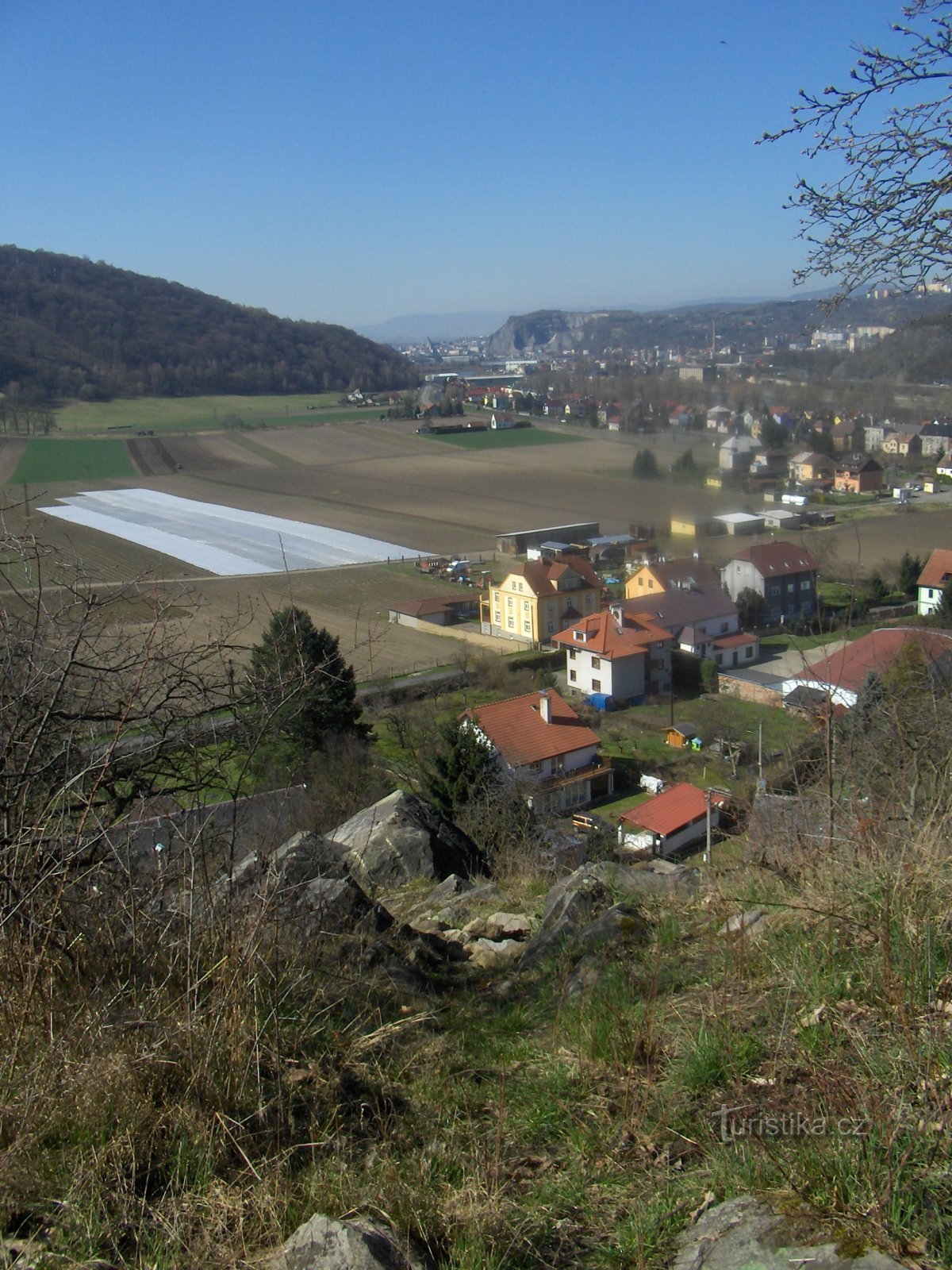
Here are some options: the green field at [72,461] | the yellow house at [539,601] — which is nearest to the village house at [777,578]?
the yellow house at [539,601]

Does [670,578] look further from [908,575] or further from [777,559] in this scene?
[908,575]

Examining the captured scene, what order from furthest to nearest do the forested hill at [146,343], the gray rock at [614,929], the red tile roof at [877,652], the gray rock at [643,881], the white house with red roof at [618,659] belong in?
the forested hill at [146,343], the white house with red roof at [618,659], the red tile roof at [877,652], the gray rock at [643,881], the gray rock at [614,929]

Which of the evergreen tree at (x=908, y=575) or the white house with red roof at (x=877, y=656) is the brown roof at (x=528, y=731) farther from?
the evergreen tree at (x=908, y=575)

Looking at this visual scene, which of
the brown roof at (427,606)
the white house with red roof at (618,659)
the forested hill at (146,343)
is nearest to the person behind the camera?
the white house with red roof at (618,659)

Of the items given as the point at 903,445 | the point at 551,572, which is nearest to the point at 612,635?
the point at 551,572

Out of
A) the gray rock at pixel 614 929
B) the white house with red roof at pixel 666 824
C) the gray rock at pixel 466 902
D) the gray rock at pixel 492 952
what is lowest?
the white house with red roof at pixel 666 824

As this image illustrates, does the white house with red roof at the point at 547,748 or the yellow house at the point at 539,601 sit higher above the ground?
the yellow house at the point at 539,601

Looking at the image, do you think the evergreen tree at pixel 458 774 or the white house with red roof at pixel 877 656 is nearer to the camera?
the white house with red roof at pixel 877 656

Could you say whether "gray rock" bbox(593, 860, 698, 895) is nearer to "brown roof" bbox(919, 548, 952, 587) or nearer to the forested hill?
"brown roof" bbox(919, 548, 952, 587)
